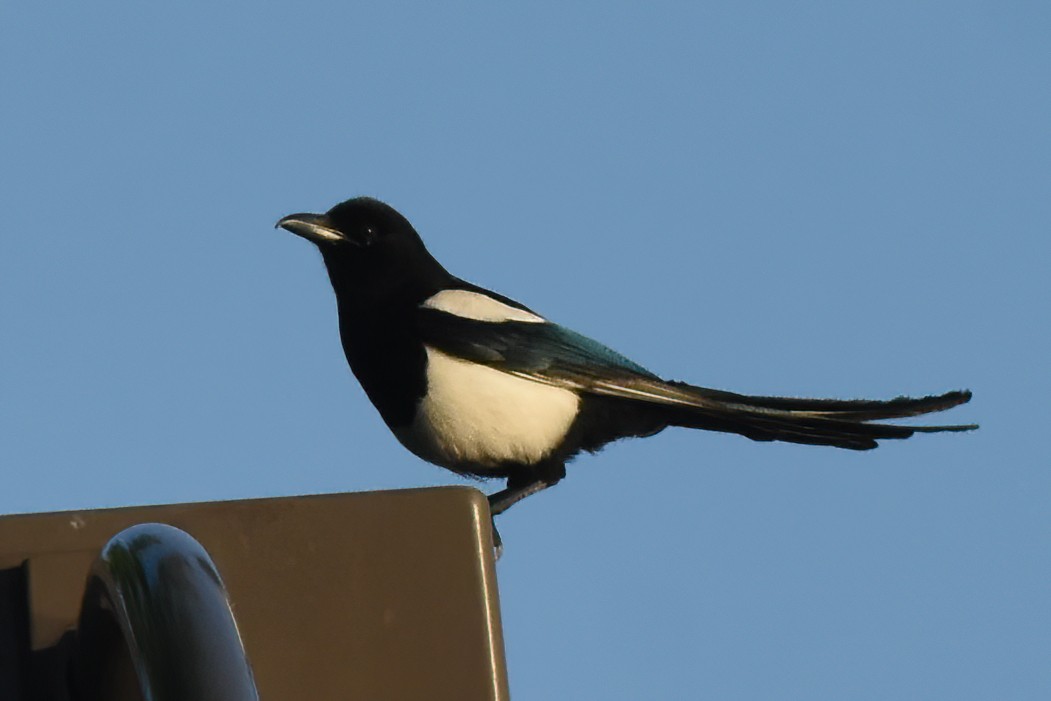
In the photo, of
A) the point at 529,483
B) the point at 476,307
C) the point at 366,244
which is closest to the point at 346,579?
the point at 529,483

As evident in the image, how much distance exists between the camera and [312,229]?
399cm

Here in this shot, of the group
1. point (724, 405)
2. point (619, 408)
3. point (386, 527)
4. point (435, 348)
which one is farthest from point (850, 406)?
point (386, 527)

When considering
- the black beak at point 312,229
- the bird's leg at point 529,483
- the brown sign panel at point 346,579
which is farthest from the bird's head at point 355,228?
the brown sign panel at point 346,579

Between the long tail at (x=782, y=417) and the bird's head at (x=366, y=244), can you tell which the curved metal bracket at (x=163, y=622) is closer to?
the long tail at (x=782, y=417)

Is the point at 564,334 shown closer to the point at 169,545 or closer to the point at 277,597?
the point at 277,597

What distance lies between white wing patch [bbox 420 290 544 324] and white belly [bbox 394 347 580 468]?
14 centimetres

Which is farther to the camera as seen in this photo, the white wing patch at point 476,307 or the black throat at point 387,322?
the white wing patch at point 476,307

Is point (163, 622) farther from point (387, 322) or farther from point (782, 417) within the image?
point (782, 417)

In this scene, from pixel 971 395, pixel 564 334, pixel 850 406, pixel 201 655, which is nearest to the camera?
pixel 201 655

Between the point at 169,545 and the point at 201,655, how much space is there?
0.36ft

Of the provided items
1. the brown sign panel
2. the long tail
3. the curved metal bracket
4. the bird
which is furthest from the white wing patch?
the curved metal bracket

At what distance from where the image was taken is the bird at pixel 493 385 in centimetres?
363

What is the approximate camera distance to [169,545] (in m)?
0.86

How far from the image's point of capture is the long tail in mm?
3693
